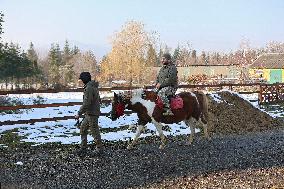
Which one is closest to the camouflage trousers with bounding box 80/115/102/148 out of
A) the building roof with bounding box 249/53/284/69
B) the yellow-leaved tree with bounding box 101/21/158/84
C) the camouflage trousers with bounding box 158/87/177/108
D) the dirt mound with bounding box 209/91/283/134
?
the camouflage trousers with bounding box 158/87/177/108

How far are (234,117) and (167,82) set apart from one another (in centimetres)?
614

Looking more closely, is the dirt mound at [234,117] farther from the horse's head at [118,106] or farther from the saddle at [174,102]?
the horse's head at [118,106]

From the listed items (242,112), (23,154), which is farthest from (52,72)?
(23,154)

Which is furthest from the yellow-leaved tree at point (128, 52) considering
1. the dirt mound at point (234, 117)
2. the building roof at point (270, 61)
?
the dirt mound at point (234, 117)

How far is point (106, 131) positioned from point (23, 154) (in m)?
4.29

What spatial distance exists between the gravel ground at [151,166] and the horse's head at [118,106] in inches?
32.7

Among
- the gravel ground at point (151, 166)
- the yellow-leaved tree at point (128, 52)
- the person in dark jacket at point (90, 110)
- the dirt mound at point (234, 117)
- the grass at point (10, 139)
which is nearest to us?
the gravel ground at point (151, 166)

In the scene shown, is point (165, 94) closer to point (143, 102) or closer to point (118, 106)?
point (143, 102)

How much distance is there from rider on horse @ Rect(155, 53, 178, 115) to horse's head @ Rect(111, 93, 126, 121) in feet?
3.17

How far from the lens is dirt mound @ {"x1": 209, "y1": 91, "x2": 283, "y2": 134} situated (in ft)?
49.3

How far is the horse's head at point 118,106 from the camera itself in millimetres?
10461

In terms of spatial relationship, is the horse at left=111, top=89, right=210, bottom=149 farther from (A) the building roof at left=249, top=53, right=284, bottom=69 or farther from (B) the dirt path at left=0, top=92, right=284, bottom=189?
(A) the building roof at left=249, top=53, right=284, bottom=69

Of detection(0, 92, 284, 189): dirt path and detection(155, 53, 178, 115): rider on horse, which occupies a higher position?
detection(155, 53, 178, 115): rider on horse

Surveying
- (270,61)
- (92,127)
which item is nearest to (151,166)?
(92,127)
